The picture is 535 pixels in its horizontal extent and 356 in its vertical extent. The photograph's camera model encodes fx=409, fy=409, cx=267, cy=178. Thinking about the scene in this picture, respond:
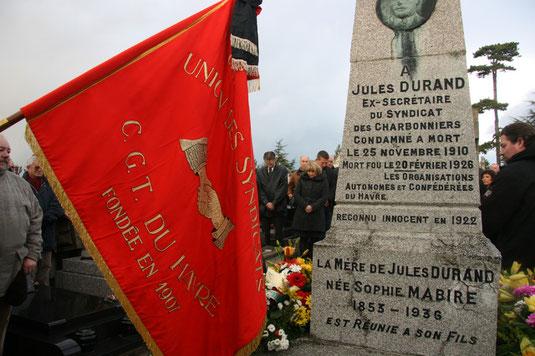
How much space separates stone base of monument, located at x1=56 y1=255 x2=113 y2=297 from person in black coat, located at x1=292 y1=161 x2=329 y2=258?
10.4 feet

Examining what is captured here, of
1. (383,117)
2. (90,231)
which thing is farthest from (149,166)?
(383,117)

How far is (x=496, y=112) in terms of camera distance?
2439cm

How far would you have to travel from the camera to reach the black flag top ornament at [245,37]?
2.89m

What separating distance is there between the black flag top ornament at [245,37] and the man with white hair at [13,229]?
207 centimetres

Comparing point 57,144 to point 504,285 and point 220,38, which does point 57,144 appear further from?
point 504,285

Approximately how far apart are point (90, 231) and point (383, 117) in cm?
227

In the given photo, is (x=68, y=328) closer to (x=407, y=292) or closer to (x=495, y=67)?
(x=407, y=292)

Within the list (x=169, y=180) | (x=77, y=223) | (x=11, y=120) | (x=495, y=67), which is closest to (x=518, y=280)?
(x=169, y=180)

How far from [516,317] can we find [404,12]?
2.42m

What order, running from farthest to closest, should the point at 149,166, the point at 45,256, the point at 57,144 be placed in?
the point at 45,256, the point at 149,166, the point at 57,144

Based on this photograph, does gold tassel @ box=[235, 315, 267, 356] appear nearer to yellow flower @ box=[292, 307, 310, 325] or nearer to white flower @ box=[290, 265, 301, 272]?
yellow flower @ box=[292, 307, 310, 325]

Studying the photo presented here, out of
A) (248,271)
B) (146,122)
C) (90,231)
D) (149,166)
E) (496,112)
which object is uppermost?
(496,112)

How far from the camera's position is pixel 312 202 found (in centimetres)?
689

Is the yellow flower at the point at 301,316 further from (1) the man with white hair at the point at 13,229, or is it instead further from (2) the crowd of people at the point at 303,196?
(2) the crowd of people at the point at 303,196
